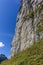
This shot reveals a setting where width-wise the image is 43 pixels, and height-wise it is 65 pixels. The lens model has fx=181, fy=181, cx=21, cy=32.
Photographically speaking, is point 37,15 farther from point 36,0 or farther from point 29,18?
point 36,0

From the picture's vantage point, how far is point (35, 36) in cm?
9181

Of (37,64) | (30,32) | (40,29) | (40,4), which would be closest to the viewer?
(37,64)

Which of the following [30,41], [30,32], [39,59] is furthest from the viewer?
[30,32]

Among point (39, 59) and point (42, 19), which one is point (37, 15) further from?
point (39, 59)

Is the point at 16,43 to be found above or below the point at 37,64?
above

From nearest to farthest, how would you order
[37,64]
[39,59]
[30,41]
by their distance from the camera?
[37,64] → [39,59] → [30,41]

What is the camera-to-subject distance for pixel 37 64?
43562 mm

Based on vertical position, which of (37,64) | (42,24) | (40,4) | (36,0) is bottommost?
(37,64)

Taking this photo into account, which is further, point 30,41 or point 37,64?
point 30,41

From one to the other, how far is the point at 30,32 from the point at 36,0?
28205mm

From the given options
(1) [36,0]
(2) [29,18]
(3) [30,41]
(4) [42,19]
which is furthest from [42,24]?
(1) [36,0]

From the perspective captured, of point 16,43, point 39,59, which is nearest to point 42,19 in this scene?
point 16,43

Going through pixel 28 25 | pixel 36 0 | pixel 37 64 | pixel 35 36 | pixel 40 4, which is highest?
pixel 36 0

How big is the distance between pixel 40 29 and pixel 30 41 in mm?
10562
